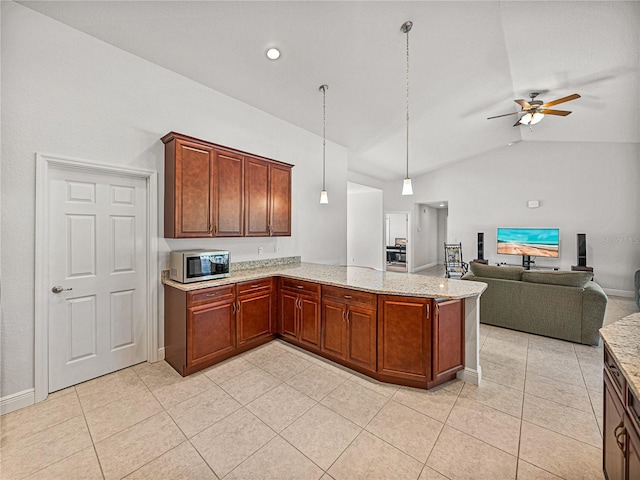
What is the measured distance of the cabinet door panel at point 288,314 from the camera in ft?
10.8

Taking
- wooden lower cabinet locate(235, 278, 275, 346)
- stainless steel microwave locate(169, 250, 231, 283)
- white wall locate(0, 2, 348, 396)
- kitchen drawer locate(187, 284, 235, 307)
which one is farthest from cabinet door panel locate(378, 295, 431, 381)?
white wall locate(0, 2, 348, 396)

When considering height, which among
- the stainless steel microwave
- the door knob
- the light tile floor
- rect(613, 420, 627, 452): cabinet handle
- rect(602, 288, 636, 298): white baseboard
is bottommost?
the light tile floor

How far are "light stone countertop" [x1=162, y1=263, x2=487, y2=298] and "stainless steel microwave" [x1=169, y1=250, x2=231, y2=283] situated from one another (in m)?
0.07

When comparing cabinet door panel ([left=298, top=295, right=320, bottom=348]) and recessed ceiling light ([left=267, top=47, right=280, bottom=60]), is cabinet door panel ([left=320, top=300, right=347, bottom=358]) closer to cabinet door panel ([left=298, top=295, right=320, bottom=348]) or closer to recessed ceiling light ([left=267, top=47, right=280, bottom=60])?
cabinet door panel ([left=298, top=295, right=320, bottom=348])

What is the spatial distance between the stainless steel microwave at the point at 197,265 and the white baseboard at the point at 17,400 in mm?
1360

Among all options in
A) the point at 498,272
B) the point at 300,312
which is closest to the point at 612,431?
the point at 300,312

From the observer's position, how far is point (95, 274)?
269 cm

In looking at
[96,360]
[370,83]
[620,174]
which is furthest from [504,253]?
[96,360]

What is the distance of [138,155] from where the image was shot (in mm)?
2869

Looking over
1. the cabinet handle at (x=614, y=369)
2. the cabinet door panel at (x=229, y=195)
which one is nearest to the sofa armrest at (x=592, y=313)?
the cabinet handle at (x=614, y=369)

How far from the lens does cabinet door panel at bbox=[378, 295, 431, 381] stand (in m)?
2.40

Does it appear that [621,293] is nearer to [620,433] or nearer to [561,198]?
[561,198]

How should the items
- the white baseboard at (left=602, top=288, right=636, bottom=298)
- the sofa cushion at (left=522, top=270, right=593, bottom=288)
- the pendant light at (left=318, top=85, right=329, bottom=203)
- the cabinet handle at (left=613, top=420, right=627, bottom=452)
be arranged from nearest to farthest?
1. the cabinet handle at (left=613, top=420, right=627, bottom=452)
2. the sofa cushion at (left=522, top=270, right=593, bottom=288)
3. the pendant light at (left=318, top=85, right=329, bottom=203)
4. the white baseboard at (left=602, top=288, right=636, bottom=298)

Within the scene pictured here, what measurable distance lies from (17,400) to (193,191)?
2.22 meters
